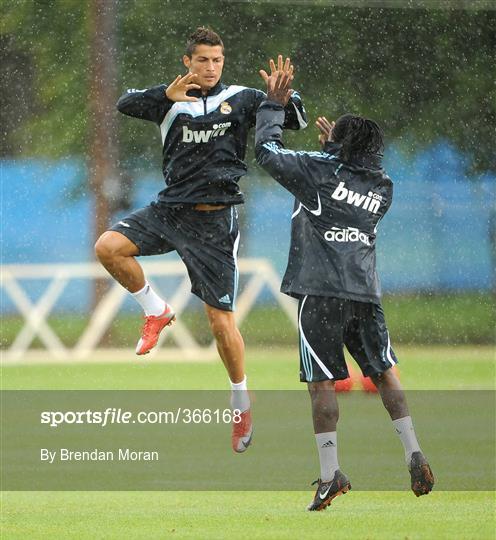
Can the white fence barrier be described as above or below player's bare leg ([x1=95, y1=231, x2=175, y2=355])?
below

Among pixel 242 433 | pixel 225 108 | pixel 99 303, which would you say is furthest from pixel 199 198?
pixel 99 303

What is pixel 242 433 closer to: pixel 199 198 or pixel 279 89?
pixel 199 198

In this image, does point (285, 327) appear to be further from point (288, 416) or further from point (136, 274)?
point (136, 274)

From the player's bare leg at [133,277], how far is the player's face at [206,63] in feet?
2.82

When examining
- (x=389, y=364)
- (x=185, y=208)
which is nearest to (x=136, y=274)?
(x=185, y=208)

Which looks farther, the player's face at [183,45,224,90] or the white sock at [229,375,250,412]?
the white sock at [229,375,250,412]

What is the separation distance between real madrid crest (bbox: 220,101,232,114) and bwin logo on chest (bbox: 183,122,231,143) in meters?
A: 0.06

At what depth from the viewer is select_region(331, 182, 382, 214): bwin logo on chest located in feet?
21.5

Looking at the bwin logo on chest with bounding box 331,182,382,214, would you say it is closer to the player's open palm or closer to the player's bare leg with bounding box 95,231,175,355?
the player's open palm

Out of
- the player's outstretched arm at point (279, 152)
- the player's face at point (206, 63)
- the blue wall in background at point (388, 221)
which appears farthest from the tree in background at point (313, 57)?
the player's outstretched arm at point (279, 152)

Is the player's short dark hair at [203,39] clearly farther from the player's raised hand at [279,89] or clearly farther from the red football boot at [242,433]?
the red football boot at [242,433]

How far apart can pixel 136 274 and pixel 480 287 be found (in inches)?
263

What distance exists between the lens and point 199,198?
23.2 ft

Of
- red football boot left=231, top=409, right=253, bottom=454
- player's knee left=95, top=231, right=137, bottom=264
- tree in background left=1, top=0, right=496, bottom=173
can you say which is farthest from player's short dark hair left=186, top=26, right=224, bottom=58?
tree in background left=1, top=0, right=496, bottom=173
